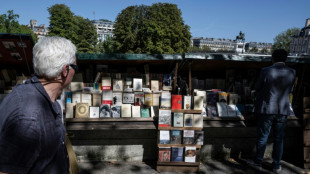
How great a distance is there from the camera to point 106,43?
42844 mm

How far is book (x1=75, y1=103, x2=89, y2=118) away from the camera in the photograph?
13.4 feet

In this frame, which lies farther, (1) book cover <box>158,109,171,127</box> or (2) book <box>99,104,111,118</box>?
(2) book <box>99,104,111,118</box>

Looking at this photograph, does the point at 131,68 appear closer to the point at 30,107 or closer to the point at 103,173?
the point at 103,173

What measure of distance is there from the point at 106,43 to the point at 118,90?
132 ft

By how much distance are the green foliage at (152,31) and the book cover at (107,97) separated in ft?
80.3

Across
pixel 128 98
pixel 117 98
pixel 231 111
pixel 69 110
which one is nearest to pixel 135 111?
pixel 128 98

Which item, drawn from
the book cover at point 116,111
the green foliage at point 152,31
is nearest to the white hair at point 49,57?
the book cover at point 116,111

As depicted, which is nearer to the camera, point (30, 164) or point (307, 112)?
point (30, 164)

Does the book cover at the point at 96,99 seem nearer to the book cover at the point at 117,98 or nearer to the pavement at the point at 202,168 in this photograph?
the book cover at the point at 117,98

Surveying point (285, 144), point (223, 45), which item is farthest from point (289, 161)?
point (223, 45)

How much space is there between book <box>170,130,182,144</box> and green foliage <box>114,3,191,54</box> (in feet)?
82.5

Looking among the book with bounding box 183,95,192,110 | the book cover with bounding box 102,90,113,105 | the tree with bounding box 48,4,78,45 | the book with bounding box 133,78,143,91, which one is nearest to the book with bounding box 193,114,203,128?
the book with bounding box 183,95,192,110

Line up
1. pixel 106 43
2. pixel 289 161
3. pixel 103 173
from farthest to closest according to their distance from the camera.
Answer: pixel 106 43 → pixel 289 161 → pixel 103 173

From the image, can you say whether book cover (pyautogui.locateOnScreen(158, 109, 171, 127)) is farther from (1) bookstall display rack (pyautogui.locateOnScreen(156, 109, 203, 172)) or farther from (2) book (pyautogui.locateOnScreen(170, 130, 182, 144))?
(2) book (pyautogui.locateOnScreen(170, 130, 182, 144))
